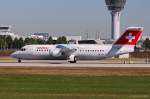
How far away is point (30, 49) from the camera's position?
79.9 meters

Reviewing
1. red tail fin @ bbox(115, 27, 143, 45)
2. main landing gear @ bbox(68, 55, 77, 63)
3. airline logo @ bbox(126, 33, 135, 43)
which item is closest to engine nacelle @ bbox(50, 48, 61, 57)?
main landing gear @ bbox(68, 55, 77, 63)

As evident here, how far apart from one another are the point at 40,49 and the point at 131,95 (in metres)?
54.6

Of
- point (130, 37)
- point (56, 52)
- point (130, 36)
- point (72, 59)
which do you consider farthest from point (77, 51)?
point (130, 36)

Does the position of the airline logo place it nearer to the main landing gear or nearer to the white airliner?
the white airliner

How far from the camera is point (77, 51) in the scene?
80375 mm

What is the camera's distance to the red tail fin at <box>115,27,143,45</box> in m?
80.0

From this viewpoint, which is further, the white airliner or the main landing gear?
the main landing gear

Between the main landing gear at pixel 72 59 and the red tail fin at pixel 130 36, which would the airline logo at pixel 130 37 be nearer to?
the red tail fin at pixel 130 36

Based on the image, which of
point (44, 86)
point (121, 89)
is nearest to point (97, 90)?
point (121, 89)

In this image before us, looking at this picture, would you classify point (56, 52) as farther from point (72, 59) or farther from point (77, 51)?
point (77, 51)

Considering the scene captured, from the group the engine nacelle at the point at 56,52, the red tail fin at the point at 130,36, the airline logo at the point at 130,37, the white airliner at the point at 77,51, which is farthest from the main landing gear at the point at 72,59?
the airline logo at the point at 130,37

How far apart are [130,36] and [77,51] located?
973cm

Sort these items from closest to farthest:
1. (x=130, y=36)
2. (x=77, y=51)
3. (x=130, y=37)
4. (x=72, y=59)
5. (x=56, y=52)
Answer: (x=56, y=52)
(x=72, y=59)
(x=77, y=51)
(x=130, y=37)
(x=130, y=36)

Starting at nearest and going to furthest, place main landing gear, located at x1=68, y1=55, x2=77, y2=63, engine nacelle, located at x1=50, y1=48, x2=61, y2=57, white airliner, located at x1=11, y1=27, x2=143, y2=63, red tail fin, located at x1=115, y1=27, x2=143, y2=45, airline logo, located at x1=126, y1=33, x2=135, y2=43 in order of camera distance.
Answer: engine nacelle, located at x1=50, y1=48, x2=61, y2=57, white airliner, located at x1=11, y1=27, x2=143, y2=63, main landing gear, located at x1=68, y1=55, x2=77, y2=63, red tail fin, located at x1=115, y1=27, x2=143, y2=45, airline logo, located at x1=126, y1=33, x2=135, y2=43
